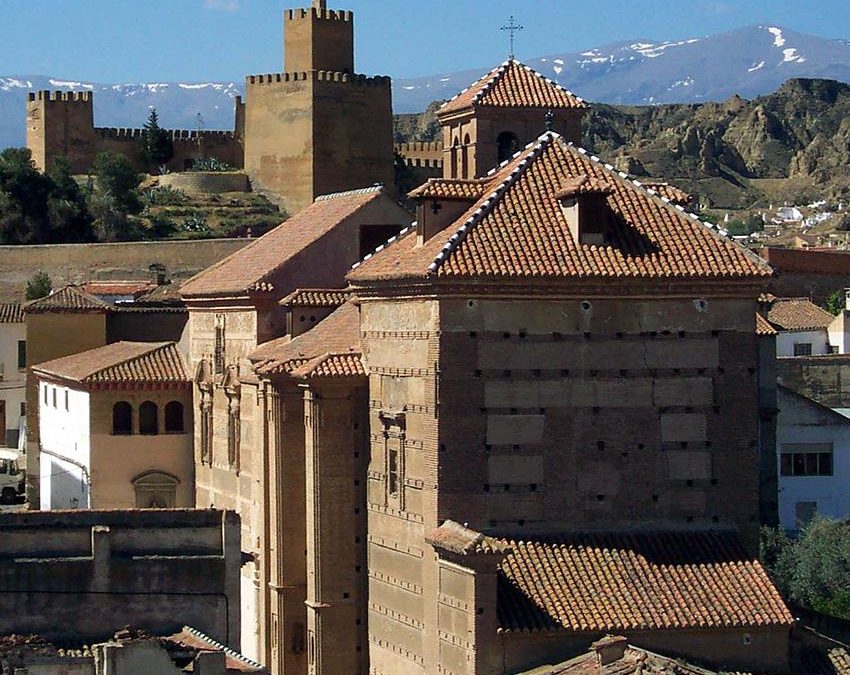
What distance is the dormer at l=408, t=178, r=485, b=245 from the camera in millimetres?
28953

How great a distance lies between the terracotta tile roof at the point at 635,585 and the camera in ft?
86.1

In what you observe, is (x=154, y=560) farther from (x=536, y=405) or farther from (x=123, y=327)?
(x=123, y=327)

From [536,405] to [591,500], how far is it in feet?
4.66

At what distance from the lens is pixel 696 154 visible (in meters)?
156

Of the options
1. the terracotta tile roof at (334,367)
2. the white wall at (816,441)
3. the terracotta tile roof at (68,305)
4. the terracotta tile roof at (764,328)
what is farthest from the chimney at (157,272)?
the terracotta tile roof at (334,367)

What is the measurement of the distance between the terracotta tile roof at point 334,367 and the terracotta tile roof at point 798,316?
3214 centimetres

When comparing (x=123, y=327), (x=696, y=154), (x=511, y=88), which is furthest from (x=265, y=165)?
(x=696, y=154)

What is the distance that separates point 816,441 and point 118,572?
21741 mm

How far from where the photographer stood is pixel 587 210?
2800 centimetres

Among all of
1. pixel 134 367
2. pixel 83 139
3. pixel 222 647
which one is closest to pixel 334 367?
pixel 222 647

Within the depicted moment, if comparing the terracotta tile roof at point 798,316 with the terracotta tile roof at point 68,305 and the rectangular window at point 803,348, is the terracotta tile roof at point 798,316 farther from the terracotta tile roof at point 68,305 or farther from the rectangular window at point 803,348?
the terracotta tile roof at point 68,305

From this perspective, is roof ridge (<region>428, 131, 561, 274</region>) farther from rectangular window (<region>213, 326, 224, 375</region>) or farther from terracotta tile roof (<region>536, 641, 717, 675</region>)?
rectangular window (<region>213, 326, 224, 375</region>)

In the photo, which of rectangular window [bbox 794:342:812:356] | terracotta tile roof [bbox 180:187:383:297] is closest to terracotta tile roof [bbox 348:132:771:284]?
terracotta tile roof [bbox 180:187:383:297]

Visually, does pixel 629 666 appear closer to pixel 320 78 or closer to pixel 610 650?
pixel 610 650
